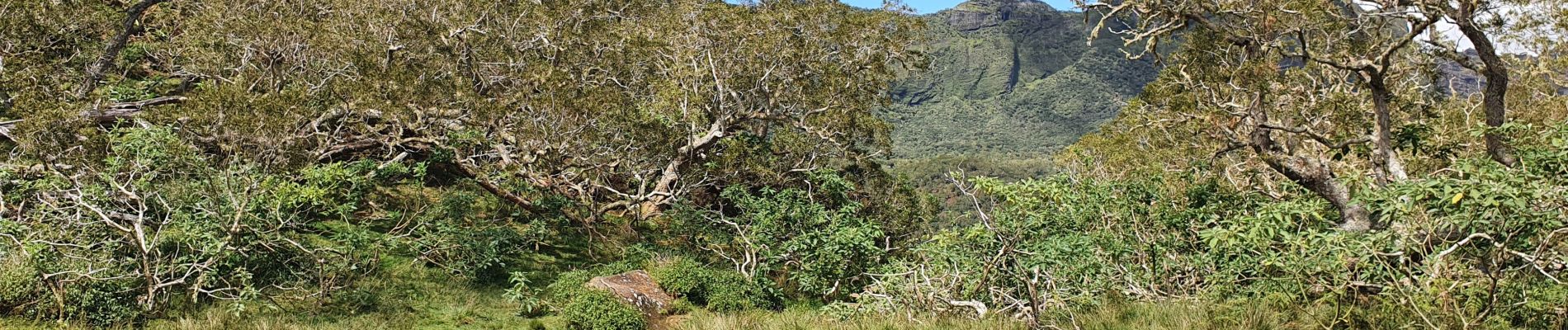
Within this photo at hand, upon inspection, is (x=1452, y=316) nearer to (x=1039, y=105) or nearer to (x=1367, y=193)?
(x=1367, y=193)

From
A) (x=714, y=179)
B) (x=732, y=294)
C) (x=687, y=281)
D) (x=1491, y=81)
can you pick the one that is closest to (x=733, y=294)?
(x=732, y=294)

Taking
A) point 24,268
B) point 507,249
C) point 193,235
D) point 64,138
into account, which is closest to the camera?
point 24,268

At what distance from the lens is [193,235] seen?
7645 millimetres

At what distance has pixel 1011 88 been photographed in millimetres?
165250

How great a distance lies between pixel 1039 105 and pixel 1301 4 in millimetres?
152093

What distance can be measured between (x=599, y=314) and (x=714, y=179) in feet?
21.7

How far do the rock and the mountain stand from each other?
359 ft

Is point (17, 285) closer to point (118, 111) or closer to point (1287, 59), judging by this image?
point (118, 111)

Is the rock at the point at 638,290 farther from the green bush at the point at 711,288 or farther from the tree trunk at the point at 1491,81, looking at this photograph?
the tree trunk at the point at 1491,81

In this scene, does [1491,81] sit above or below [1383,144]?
above

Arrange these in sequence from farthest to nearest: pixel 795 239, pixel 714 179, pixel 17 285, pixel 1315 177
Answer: pixel 714 179 → pixel 795 239 → pixel 1315 177 → pixel 17 285

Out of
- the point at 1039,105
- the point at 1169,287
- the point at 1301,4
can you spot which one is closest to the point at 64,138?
the point at 1169,287

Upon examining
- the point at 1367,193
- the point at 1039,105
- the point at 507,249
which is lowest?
the point at 1039,105

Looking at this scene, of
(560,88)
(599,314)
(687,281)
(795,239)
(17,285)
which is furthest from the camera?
(560,88)
